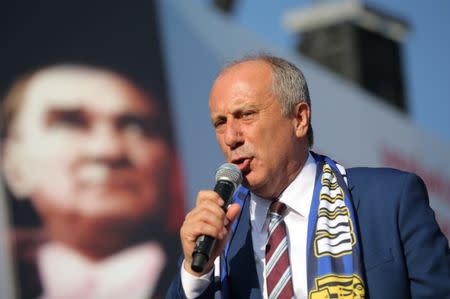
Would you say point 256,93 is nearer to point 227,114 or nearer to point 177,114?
point 227,114

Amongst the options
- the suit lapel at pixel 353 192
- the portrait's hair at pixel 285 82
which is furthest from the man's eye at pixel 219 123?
the suit lapel at pixel 353 192

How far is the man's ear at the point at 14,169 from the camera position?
4.44m

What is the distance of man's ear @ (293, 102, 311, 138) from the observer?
7.04 ft

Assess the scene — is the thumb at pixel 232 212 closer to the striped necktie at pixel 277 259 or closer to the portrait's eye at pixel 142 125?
the striped necktie at pixel 277 259

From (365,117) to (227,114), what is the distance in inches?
238

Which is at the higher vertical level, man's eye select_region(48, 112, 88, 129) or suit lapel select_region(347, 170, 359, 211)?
suit lapel select_region(347, 170, 359, 211)

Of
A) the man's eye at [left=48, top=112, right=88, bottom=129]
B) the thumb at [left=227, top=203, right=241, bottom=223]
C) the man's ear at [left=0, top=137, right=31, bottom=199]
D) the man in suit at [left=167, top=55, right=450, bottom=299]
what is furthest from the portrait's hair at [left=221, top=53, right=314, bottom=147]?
the man's eye at [left=48, top=112, right=88, bottom=129]

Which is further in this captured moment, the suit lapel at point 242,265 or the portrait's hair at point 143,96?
the portrait's hair at point 143,96

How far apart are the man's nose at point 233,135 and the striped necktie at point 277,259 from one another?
209mm

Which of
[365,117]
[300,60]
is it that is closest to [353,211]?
[300,60]

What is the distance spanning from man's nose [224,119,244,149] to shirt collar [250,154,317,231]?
19 cm

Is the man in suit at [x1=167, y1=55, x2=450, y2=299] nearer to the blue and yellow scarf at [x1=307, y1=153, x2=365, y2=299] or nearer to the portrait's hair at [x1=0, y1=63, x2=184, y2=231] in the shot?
the blue and yellow scarf at [x1=307, y1=153, x2=365, y2=299]

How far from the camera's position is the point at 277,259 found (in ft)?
6.46

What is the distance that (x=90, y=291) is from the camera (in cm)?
468
